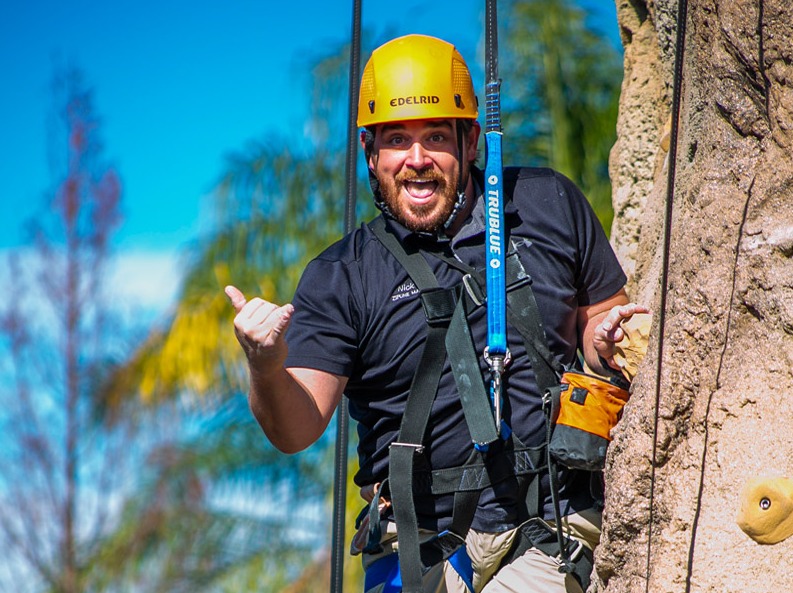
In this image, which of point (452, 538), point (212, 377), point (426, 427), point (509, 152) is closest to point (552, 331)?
point (426, 427)

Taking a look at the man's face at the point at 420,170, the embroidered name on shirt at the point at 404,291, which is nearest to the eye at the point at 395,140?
the man's face at the point at 420,170

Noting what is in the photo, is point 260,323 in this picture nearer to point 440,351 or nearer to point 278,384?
point 278,384

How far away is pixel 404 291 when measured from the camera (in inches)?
139

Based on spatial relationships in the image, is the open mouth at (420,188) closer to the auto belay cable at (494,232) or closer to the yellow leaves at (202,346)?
the auto belay cable at (494,232)

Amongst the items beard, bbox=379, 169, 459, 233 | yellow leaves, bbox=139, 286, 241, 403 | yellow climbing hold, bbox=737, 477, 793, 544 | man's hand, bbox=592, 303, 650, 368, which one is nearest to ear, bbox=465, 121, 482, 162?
beard, bbox=379, 169, 459, 233

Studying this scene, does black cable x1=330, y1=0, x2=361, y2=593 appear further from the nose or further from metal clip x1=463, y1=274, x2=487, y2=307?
metal clip x1=463, y1=274, x2=487, y2=307

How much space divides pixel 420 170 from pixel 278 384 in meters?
0.88

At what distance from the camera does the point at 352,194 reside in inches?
164

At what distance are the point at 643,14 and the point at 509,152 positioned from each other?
218 inches

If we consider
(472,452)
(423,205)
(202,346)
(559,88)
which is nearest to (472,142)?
(423,205)

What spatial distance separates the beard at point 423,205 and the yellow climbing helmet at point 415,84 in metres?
0.20

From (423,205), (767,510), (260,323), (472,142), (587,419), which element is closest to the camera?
(767,510)

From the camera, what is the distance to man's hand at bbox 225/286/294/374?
2963 millimetres

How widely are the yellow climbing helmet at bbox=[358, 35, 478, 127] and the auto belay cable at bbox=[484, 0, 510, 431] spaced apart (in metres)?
0.18
